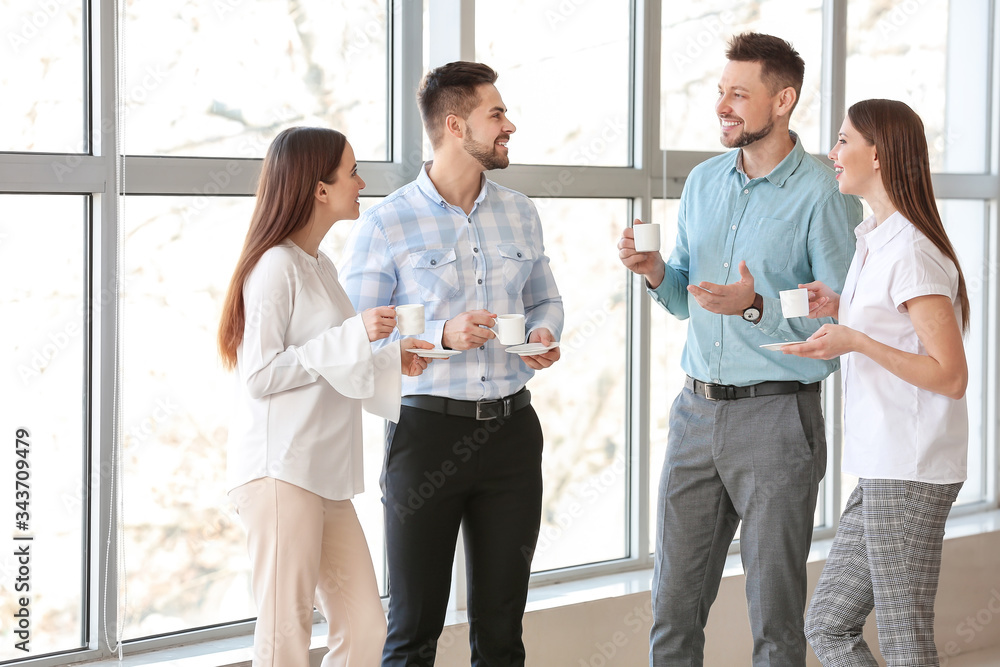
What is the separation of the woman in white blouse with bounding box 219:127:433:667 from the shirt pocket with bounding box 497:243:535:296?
14.7 inches

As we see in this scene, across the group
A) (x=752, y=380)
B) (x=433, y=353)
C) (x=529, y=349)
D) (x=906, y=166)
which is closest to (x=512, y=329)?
(x=529, y=349)

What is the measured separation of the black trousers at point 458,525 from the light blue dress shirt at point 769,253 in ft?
1.69

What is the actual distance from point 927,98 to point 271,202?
10.3 feet

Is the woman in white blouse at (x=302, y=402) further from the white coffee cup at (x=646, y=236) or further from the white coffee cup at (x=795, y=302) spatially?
the white coffee cup at (x=795, y=302)

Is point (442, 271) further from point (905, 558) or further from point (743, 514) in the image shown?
point (905, 558)

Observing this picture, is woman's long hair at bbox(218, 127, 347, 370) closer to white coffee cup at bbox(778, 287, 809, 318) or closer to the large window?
the large window

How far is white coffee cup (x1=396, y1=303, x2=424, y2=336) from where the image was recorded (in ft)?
6.46

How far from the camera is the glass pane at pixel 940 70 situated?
3.87 m

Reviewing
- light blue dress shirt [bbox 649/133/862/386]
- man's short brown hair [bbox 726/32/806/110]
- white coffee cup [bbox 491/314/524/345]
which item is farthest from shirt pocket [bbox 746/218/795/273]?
white coffee cup [bbox 491/314/524/345]

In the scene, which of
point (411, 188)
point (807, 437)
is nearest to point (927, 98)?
point (807, 437)

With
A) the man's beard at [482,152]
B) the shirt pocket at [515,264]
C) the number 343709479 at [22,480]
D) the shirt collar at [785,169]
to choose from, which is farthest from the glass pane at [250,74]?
the shirt collar at [785,169]

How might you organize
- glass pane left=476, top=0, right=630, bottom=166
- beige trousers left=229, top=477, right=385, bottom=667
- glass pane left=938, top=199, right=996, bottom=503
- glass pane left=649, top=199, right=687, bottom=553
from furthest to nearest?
glass pane left=938, top=199, right=996, bottom=503 < glass pane left=649, top=199, right=687, bottom=553 < glass pane left=476, top=0, right=630, bottom=166 < beige trousers left=229, top=477, right=385, bottom=667

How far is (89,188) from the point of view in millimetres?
2396

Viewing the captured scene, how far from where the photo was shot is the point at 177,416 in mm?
2590
